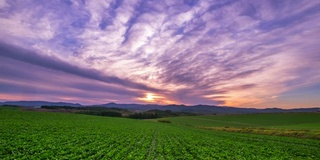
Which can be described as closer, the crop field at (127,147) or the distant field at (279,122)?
the crop field at (127,147)

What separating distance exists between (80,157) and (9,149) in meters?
6.44

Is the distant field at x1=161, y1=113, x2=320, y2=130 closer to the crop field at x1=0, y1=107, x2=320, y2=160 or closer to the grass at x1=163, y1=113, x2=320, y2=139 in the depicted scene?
the grass at x1=163, y1=113, x2=320, y2=139

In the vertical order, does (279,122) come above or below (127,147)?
above

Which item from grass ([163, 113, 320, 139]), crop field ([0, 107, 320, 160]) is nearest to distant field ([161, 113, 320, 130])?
grass ([163, 113, 320, 139])

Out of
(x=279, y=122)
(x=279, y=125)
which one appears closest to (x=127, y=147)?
(x=279, y=125)

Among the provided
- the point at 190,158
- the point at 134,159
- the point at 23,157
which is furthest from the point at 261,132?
the point at 23,157

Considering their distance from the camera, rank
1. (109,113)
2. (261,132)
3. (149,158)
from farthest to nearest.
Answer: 1. (109,113)
2. (261,132)
3. (149,158)

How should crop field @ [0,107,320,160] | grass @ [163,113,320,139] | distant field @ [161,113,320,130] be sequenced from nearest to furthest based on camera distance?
crop field @ [0,107,320,160] → grass @ [163,113,320,139] → distant field @ [161,113,320,130]

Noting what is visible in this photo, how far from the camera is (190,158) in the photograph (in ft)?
64.5

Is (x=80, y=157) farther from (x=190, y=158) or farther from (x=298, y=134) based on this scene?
(x=298, y=134)

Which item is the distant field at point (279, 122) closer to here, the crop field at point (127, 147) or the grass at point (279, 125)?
the grass at point (279, 125)

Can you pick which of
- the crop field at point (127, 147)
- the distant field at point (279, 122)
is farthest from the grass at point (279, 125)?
the crop field at point (127, 147)

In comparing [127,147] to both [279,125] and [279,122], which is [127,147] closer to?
[279,125]

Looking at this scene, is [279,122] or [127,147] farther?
[279,122]
